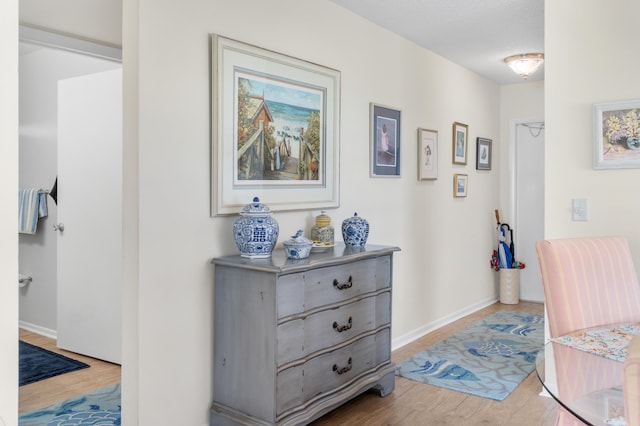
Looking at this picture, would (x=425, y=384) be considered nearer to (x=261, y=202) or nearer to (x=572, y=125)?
(x=261, y=202)

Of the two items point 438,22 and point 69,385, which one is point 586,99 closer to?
point 438,22

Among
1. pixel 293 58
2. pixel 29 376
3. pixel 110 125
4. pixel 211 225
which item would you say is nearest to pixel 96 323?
pixel 29 376

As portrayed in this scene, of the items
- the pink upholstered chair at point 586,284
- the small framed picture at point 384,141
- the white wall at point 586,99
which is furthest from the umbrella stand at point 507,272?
the pink upholstered chair at point 586,284

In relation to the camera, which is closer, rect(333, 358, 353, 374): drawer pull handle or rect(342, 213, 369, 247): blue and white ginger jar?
rect(333, 358, 353, 374): drawer pull handle

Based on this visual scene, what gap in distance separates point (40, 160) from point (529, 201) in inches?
195

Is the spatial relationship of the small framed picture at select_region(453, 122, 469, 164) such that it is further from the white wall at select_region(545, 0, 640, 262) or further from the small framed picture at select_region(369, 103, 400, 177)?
the white wall at select_region(545, 0, 640, 262)

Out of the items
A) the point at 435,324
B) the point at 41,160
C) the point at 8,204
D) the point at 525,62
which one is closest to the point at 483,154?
the point at 525,62

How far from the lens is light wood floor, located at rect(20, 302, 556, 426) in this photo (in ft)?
9.37

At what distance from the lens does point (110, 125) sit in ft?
12.1

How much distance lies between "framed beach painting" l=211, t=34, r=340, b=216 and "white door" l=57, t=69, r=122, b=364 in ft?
3.98

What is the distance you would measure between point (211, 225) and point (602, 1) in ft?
7.89

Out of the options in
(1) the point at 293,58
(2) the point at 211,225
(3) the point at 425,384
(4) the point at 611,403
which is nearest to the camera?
(4) the point at 611,403

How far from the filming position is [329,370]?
9.10 ft

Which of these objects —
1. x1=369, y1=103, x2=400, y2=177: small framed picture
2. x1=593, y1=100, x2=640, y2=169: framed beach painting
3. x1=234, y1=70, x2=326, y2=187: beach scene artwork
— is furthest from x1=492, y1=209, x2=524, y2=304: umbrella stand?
x1=234, y1=70, x2=326, y2=187: beach scene artwork
